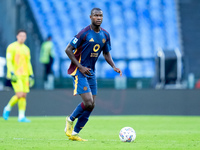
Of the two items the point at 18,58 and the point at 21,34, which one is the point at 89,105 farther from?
the point at 18,58

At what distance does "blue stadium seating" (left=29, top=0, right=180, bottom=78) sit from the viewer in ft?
157

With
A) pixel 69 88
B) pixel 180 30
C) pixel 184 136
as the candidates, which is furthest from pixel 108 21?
pixel 184 136

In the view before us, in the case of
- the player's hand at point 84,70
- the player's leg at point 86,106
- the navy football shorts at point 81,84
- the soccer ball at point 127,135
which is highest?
the player's hand at point 84,70

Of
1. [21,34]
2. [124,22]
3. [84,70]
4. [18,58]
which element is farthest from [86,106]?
[124,22]

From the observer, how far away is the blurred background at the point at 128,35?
16.6 meters

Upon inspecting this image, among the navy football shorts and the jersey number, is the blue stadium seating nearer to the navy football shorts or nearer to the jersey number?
the jersey number

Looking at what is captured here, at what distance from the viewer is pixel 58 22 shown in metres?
50.7

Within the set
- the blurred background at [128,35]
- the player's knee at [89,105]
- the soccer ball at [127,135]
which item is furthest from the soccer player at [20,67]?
the soccer ball at [127,135]

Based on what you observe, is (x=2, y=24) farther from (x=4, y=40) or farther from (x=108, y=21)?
(x=108, y=21)

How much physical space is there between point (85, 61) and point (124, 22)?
4348 cm

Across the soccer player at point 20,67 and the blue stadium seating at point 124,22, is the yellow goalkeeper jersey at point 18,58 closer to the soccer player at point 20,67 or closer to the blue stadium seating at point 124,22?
the soccer player at point 20,67

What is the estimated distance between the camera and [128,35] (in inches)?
2023

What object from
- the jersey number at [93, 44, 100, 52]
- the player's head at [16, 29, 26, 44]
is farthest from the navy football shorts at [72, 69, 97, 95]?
the player's head at [16, 29, 26, 44]

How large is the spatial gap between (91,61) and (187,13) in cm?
3131
